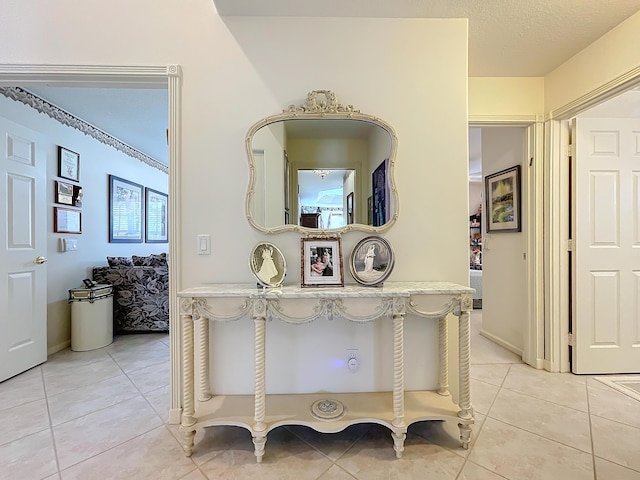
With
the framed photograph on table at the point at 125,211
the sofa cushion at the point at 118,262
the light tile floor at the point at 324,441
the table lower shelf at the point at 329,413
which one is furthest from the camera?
the framed photograph on table at the point at 125,211

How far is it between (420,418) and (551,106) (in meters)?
2.61

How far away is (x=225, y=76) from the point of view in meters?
1.81

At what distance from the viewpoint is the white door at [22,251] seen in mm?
2379

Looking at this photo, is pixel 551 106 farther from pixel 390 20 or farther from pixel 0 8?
pixel 0 8

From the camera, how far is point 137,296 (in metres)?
3.53

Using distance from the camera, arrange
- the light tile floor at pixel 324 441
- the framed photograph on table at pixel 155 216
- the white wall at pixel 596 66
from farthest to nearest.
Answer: the framed photograph on table at pixel 155 216, the white wall at pixel 596 66, the light tile floor at pixel 324 441

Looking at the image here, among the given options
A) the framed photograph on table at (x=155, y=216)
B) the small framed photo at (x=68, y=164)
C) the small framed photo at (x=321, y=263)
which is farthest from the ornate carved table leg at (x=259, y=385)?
the framed photograph on table at (x=155, y=216)

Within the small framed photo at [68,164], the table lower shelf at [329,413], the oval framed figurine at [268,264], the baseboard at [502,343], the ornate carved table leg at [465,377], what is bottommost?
the baseboard at [502,343]

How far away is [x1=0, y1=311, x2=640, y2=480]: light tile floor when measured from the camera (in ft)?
4.63

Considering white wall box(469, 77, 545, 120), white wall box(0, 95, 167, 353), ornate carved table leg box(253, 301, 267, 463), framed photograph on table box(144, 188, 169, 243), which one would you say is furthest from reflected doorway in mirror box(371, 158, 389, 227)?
framed photograph on table box(144, 188, 169, 243)

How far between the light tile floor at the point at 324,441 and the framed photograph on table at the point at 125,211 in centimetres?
222

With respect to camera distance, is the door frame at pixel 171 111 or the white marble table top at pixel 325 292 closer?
the white marble table top at pixel 325 292

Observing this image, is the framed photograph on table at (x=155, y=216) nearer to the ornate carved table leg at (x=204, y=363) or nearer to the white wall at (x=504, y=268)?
the ornate carved table leg at (x=204, y=363)

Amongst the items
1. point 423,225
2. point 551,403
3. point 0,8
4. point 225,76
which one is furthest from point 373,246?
point 0,8
